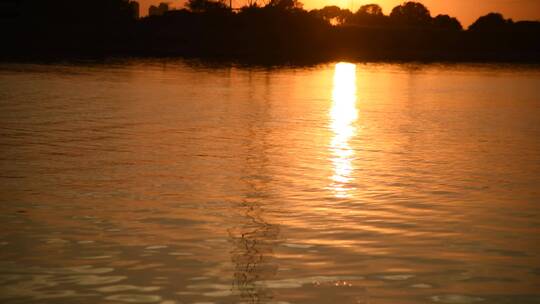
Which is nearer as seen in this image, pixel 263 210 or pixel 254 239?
pixel 254 239

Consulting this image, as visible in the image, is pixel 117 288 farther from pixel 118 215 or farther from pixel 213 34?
pixel 213 34

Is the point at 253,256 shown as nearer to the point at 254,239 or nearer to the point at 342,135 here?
the point at 254,239

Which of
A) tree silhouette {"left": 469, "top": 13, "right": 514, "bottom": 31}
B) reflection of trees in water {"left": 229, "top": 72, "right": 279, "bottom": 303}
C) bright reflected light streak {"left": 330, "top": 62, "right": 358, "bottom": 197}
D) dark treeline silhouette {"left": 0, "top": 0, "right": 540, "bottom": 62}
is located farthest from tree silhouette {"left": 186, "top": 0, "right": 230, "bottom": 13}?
reflection of trees in water {"left": 229, "top": 72, "right": 279, "bottom": 303}

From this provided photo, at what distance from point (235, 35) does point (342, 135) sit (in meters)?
118

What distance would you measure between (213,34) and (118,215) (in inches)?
4981

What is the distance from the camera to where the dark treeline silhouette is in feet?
374

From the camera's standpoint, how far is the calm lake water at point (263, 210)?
7.92 meters

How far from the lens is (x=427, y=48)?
15225 centimetres

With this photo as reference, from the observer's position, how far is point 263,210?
11.2 meters

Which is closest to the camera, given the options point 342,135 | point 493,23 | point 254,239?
point 254,239

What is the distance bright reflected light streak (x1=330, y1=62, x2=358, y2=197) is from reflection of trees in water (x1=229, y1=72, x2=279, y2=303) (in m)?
1.37

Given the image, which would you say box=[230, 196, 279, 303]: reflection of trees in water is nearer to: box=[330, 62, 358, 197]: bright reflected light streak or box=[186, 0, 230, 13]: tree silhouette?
box=[330, 62, 358, 197]: bright reflected light streak

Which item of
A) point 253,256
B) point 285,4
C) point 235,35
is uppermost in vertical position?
point 285,4

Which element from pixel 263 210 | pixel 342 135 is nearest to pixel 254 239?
pixel 263 210
